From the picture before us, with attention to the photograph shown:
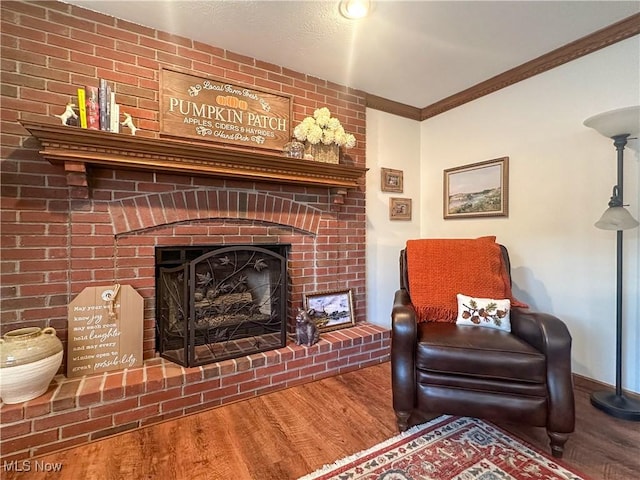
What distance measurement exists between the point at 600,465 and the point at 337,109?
276cm

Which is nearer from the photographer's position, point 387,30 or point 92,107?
point 92,107

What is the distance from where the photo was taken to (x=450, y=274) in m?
2.04

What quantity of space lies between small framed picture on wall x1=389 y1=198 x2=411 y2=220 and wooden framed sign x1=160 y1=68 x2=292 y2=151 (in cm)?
124

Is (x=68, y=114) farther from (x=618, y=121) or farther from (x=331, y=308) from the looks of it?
(x=618, y=121)

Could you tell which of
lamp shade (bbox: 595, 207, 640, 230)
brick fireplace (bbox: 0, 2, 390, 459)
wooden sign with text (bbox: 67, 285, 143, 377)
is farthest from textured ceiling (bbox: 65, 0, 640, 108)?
wooden sign with text (bbox: 67, 285, 143, 377)

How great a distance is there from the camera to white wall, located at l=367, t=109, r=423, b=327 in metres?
2.90

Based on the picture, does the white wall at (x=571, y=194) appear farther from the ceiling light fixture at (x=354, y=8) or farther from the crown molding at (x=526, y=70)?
the ceiling light fixture at (x=354, y=8)

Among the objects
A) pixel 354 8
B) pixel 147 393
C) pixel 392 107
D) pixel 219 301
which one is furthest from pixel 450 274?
pixel 147 393

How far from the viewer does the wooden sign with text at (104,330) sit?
5.61 feet

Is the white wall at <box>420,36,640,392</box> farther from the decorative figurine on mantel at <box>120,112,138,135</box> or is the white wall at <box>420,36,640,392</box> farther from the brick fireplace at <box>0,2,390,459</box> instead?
the decorative figurine on mantel at <box>120,112,138,135</box>

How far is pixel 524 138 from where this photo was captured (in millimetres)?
2418

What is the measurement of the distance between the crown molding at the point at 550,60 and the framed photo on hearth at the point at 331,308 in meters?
2.06

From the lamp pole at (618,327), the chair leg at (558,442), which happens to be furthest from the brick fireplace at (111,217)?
the lamp pole at (618,327)

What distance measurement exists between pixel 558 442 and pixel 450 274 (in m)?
0.97
